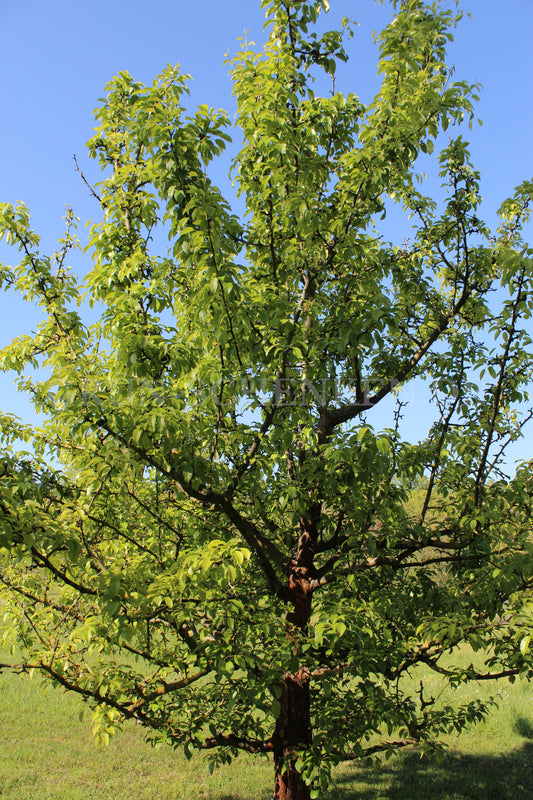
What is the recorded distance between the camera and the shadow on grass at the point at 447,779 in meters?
7.57

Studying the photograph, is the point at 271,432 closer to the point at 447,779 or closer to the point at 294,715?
the point at 294,715

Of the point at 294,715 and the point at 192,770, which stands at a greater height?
the point at 294,715

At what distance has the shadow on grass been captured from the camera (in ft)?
24.8

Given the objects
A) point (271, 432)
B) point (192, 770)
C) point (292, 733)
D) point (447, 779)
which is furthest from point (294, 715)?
point (447, 779)

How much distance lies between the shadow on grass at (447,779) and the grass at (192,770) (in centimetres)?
1

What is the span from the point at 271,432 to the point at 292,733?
8.94ft

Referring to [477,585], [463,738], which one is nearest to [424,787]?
[463,738]

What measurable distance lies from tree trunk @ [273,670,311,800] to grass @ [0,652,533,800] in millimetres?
2452

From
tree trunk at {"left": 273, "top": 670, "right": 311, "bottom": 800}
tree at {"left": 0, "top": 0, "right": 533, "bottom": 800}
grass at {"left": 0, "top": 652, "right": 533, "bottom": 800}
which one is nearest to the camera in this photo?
tree at {"left": 0, "top": 0, "right": 533, "bottom": 800}

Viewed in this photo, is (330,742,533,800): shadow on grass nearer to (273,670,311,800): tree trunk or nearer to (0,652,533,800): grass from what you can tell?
(0,652,533,800): grass

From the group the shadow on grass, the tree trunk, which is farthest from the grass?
the tree trunk

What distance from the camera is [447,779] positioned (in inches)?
323

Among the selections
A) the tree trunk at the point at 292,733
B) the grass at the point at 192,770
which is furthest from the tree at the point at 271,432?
the grass at the point at 192,770

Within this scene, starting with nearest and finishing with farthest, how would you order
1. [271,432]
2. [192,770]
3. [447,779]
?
[271,432] < [447,779] < [192,770]
